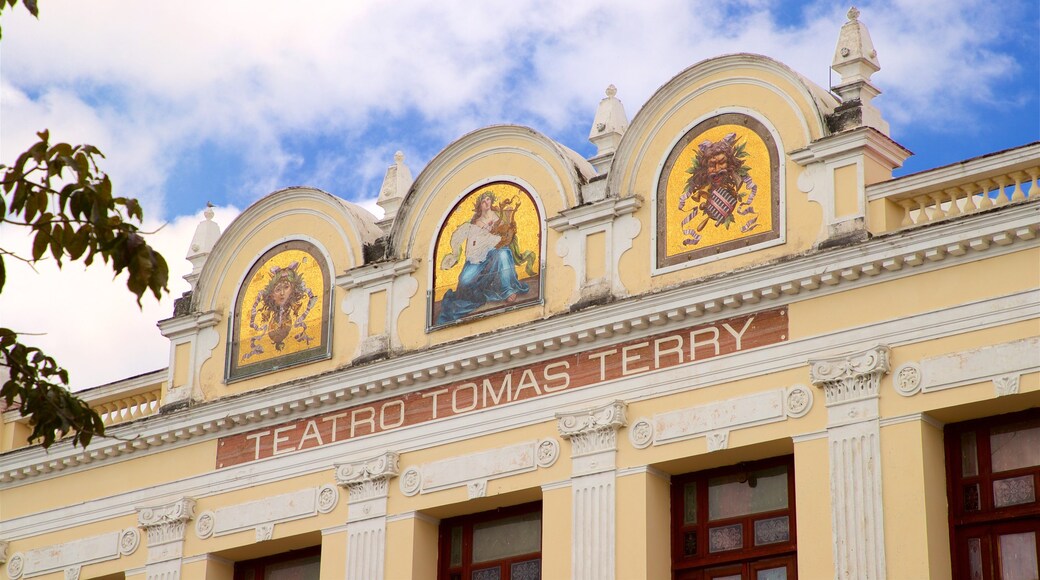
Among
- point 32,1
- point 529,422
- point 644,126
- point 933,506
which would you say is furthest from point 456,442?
point 32,1

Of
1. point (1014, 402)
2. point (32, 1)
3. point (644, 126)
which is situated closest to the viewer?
point (32, 1)

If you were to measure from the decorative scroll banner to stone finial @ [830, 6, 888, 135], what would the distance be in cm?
229

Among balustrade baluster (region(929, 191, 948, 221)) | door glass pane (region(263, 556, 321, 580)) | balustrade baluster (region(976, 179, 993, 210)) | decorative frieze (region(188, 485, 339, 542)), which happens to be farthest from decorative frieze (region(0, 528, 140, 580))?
balustrade baluster (region(976, 179, 993, 210))

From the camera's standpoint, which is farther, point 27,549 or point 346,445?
point 27,549

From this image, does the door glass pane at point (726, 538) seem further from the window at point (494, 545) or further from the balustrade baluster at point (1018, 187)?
the balustrade baluster at point (1018, 187)

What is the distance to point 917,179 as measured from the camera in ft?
65.0

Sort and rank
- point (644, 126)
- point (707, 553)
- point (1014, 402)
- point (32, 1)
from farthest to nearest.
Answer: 1. point (644, 126)
2. point (707, 553)
3. point (1014, 402)
4. point (32, 1)

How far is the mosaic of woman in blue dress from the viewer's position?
74.7ft

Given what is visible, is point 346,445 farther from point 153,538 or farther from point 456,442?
point 153,538

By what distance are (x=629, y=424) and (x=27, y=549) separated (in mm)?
10074

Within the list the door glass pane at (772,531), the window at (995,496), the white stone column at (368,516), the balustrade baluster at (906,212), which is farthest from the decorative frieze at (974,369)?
the white stone column at (368,516)

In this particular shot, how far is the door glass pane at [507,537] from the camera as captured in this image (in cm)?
2220

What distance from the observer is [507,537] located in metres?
22.4

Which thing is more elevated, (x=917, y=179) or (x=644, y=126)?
(x=644, y=126)
